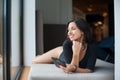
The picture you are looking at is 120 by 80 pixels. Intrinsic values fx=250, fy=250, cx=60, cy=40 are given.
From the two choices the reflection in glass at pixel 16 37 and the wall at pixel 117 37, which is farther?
the reflection in glass at pixel 16 37

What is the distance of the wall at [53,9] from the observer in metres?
1.96

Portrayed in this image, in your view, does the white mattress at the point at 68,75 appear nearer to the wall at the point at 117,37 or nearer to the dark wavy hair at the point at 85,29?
the wall at the point at 117,37

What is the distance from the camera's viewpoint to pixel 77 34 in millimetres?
1528

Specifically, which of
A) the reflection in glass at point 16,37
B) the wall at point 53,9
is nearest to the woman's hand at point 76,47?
the wall at point 53,9

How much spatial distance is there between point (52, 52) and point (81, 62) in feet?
1.07

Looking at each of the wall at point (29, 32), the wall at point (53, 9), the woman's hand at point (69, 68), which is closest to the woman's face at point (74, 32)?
the woman's hand at point (69, 68)

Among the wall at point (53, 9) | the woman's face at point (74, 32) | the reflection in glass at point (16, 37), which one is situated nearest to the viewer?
the woman's face at point (74, 32)

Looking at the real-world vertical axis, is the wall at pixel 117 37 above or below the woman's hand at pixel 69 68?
above

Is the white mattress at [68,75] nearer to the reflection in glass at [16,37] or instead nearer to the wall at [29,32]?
the wall at [29,32]

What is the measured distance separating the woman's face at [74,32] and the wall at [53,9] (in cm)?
36

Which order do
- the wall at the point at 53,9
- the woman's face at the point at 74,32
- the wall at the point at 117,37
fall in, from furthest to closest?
the wall at the point at 53,9 < the woman's face at the point at 74,32 < the wall at the point at 117,37

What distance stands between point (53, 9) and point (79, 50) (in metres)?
0.59

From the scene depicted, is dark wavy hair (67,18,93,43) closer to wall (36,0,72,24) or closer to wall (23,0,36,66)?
wall (36,0,72,24)

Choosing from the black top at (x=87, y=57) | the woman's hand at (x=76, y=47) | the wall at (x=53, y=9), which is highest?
the wall at (x=53, y=9)
